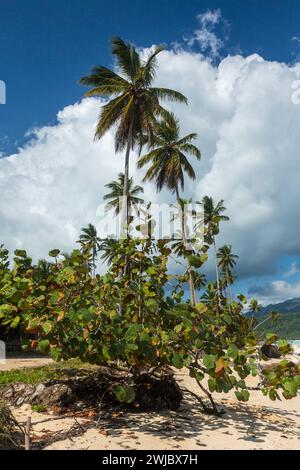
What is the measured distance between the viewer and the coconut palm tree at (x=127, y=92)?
725 inches

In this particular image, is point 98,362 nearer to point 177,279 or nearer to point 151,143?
point 177,279

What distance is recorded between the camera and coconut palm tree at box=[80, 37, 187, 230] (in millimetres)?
18422

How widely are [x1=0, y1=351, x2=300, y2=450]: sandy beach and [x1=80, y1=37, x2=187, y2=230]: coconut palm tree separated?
1326 centimetres

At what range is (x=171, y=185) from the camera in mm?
27781

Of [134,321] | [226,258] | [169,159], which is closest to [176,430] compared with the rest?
[134,321]

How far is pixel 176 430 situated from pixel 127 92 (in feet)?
53.8

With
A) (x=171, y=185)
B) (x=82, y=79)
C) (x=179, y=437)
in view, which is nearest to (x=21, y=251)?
(x=179, y=437)

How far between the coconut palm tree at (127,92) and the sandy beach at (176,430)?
13.3 meters

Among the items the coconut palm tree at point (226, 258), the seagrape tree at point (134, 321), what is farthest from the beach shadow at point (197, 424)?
the coconut palm tree at point (226, 258)

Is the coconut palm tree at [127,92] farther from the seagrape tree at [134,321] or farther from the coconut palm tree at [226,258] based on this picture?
the coconut palm tree at [226,258]

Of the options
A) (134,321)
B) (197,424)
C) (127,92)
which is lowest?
(197,424)

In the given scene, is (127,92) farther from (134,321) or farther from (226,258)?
(226,258)

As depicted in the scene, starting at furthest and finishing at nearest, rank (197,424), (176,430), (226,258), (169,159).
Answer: (226,258) → (169,159) → (197,424) → (176,430)

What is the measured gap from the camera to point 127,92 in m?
18.5
